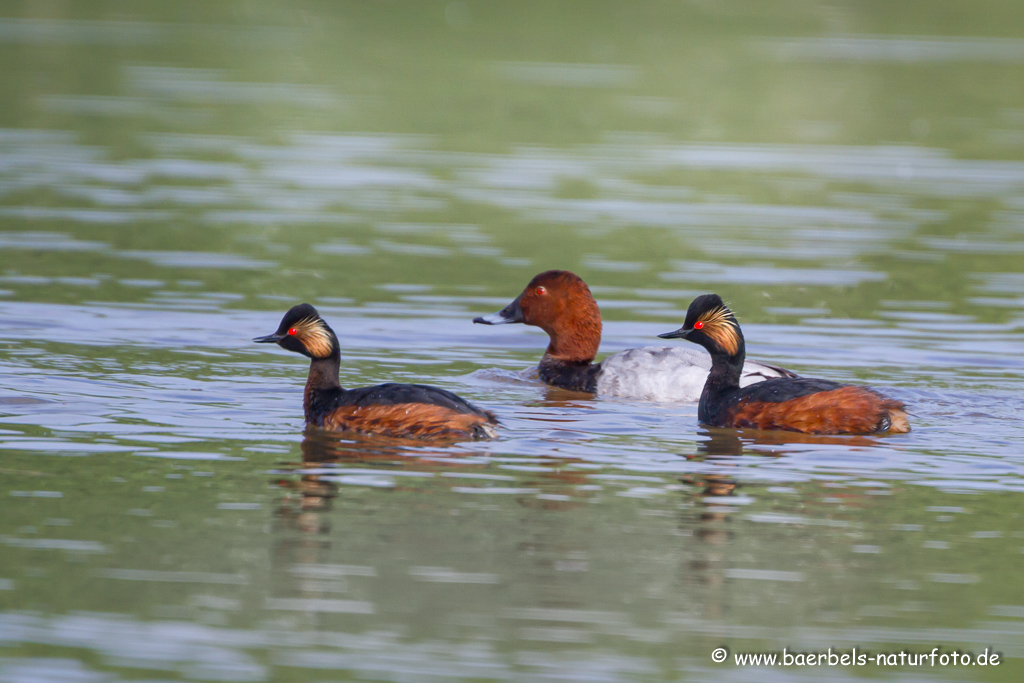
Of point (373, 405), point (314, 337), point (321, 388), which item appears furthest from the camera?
point (314, 337)

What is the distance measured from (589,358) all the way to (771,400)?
3.34 meters

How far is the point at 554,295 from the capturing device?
1448 centimetres

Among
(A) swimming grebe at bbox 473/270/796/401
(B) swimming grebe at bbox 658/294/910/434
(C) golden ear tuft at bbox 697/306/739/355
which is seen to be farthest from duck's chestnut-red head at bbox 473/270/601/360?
(C) golden ear tuft at bbox 697/306/739/355

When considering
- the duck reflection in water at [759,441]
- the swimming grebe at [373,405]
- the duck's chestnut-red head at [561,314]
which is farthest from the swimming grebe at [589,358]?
the swimming grebe at [373,405]

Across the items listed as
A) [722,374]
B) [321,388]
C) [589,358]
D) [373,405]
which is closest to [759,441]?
[722,374]

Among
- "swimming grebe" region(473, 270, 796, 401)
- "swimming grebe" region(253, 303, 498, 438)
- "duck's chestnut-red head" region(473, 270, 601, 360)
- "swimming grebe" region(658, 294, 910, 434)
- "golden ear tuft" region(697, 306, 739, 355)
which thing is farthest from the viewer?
"duck's chestnut-red head" region(473, 270, 601, 360)

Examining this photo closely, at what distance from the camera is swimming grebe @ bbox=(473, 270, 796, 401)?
13297mm

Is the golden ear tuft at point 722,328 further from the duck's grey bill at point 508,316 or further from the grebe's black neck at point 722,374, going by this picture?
the duck's grey bill at point 508,316

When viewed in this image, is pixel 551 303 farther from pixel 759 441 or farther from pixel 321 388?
pixel 759 441

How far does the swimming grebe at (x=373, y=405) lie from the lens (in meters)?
10.5

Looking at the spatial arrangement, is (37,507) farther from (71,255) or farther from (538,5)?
(538,5)

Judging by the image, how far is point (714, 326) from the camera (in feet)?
39.5

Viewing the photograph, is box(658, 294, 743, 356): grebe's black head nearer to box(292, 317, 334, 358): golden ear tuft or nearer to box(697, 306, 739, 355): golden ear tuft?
box(697, 306, 739, 355): golden ear tuft

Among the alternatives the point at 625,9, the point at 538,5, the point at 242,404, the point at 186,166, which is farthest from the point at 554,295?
the point at 625,9
